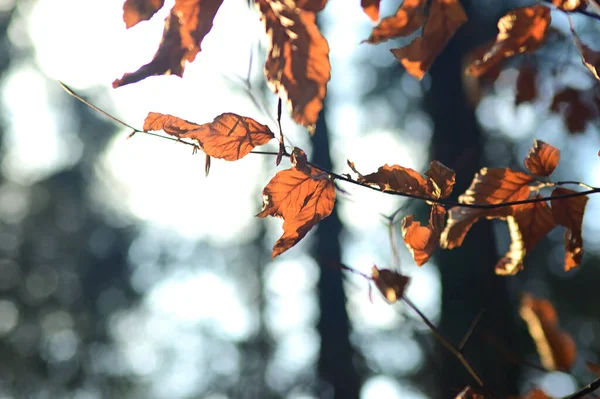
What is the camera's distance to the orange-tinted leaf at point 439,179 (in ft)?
2.09

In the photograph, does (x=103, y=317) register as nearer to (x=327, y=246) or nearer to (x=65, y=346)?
(x=65, y=346)

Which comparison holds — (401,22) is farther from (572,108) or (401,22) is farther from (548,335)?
(572,108)

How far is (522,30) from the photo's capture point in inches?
31.1

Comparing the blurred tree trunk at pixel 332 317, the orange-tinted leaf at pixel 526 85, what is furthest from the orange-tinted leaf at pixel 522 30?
the blurred tree trunk at pixel 332 317

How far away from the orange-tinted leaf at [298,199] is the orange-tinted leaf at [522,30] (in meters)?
0.34

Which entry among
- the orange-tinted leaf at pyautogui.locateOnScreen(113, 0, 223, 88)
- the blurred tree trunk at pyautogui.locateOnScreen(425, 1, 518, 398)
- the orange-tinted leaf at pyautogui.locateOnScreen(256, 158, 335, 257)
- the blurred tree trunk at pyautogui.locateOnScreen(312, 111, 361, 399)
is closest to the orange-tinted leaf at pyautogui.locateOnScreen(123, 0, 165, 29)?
the orange-tinted leaf at pyautogui.locateOnScreen(113, 0, 223, 88)

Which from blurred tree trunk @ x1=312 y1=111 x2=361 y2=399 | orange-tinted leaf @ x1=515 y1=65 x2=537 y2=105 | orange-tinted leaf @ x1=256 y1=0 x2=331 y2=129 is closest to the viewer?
orange-tinted leaf @ x1=256 y1=0 x2=331 y2=129

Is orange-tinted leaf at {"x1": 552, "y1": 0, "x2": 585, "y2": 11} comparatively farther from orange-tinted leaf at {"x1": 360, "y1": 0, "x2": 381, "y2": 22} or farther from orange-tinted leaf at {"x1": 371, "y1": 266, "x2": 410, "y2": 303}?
orange-tinted leaf at {"x1": 371, "y1": 266, "x2": 410, "y2": 303}

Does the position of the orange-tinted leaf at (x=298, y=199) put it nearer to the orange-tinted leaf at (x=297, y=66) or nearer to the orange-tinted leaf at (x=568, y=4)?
the orange-tinted leaf at (x=297, y=66)

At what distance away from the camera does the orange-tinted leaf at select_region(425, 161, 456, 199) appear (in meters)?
0.64

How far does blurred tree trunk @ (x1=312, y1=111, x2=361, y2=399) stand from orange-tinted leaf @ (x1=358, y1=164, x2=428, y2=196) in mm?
3379

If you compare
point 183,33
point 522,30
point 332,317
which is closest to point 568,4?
point 522,30

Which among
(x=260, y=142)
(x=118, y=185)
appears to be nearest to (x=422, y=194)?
(x=260, y=142)

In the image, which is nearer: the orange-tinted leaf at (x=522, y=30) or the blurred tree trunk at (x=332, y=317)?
the orange-tinted leaf at (x=522, y=30)
